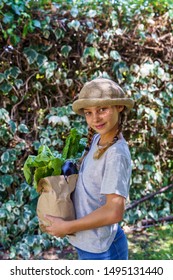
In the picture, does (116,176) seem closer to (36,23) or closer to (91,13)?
(36,23)

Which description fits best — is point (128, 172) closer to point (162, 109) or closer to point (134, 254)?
point (134, 254)

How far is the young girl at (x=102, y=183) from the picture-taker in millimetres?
1276

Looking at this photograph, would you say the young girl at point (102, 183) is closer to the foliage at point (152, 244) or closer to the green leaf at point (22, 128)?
the green leaf at point (22, 128)

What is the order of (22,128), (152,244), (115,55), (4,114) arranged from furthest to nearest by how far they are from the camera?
(152,244) < (115,55) < (22,128) < (4,114)

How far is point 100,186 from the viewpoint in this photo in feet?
4.42

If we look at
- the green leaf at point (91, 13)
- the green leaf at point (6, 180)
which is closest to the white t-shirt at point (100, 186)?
the green leaf at point (6, 180)

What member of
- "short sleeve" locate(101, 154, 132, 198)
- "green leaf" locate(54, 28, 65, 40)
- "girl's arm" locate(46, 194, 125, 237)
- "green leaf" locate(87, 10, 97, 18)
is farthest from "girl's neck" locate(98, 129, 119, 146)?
"green leaf" locate(87, 10, 97, 18)

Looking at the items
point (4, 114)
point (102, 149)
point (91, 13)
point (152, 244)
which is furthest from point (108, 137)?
point (152, 244)

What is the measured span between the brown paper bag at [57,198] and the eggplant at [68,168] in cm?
2

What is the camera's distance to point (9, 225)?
10.3 feet

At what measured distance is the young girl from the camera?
1276 mm

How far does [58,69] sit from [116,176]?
1961 mm
